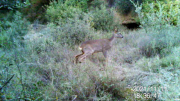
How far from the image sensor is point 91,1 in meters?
14.3

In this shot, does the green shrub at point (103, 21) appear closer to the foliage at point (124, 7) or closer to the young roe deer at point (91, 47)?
the foliage at point (124, 7)

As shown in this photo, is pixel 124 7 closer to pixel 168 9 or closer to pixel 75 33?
pixel 168 9

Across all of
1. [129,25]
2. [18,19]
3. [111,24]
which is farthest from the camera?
[129,25]

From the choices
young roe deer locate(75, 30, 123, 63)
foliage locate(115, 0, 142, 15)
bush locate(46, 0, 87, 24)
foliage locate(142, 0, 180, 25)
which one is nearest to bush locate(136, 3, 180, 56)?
foliage locate(142, 0, 180, 25)

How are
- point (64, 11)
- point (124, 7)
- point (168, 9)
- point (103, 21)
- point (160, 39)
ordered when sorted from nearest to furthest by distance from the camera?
point (160, 39), point (168, 9), point (64, 11), point (103, 21), point (124, 7)

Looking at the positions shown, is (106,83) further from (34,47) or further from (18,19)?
(18,19)

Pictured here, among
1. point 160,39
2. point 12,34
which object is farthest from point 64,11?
point 160,39

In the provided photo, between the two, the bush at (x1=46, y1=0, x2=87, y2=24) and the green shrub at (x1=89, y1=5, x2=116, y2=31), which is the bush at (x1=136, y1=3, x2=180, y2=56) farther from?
the bush at (x1=46, y1=0, x2=87, y2=24)

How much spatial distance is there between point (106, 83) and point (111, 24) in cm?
771

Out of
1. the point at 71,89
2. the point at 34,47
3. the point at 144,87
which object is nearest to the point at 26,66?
the point at 34,47

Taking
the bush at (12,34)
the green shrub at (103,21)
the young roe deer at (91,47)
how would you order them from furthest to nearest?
1. the green shrub at (103,21)
2. the bush at (12,34)
3. the young roe deer at (91,47)

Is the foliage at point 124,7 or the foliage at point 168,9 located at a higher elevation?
the foliage at point 124,7

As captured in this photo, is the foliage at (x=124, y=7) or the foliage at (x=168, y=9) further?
the foliage at (x=124, y=7)

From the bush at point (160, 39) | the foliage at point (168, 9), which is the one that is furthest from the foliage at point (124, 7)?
the bush at point (160, 39)
